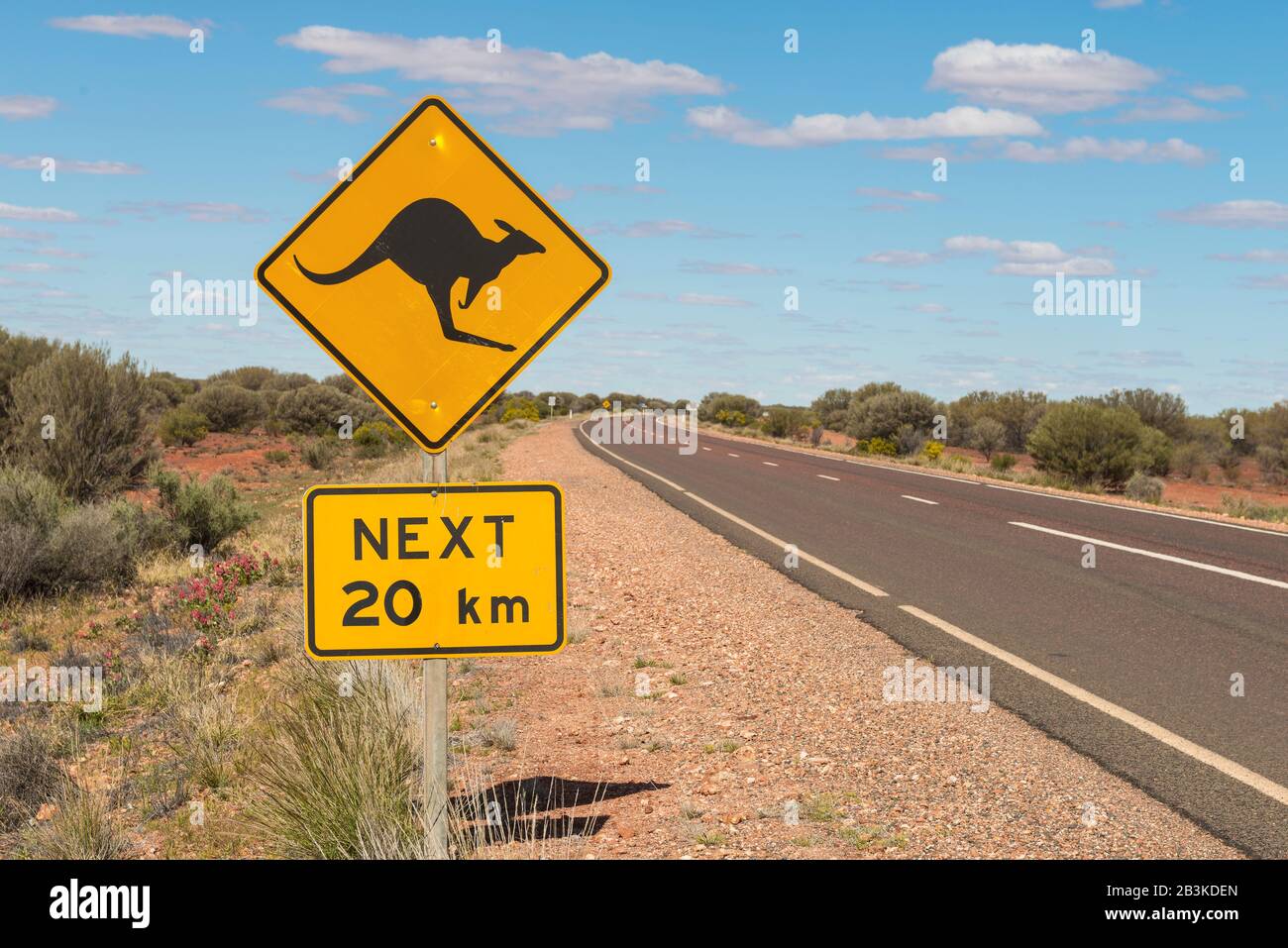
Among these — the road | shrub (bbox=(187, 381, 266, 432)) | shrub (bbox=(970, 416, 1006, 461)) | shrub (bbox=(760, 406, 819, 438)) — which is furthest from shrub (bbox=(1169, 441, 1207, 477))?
shrub (bbox=(187, 381, 266, 432))

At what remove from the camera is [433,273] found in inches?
139

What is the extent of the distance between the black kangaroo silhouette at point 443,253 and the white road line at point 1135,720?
4.15 metres

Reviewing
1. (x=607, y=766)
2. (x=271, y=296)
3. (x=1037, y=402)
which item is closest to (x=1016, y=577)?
(x=607, y=766)

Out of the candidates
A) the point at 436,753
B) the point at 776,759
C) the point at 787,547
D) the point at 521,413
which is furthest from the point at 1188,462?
the point at 521,413

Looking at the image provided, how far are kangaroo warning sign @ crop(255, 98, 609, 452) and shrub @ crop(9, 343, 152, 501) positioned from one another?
16.0 meters

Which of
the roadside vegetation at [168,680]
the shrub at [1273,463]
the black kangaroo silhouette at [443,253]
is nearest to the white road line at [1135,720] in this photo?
the roadside vegetation at [168,680]

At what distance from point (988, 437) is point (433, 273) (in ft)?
162

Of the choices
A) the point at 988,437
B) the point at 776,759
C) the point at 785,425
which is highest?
the point at 785,425

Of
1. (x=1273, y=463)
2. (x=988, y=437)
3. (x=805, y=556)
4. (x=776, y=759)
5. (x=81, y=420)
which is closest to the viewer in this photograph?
(x=776, y=759)

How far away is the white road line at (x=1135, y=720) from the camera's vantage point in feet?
16.4

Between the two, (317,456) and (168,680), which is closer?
(168,680)

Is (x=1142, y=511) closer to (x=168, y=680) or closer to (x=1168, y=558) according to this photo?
(x=1168, y=558)
